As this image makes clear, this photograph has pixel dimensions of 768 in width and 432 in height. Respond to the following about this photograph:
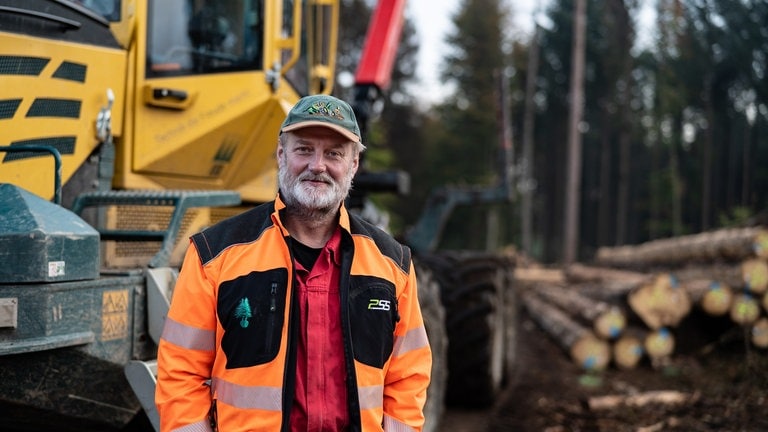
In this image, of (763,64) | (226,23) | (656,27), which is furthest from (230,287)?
(656,27)

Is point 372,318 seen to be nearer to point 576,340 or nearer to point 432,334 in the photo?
point 432,334

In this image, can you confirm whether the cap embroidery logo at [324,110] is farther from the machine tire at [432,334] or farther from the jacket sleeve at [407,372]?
the machine tire at [432,334]

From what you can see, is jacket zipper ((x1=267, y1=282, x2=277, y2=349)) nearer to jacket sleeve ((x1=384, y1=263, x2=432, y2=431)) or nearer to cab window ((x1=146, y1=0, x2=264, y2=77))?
jacket sleeve ((x1=384, y1=263, x2=432, y2=431))

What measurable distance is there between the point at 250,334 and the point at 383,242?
587mm

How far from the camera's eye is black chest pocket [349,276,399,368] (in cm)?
259

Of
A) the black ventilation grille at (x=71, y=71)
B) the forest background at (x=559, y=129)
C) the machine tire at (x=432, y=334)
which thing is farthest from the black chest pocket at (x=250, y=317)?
the forest background at (x=559, y=129)

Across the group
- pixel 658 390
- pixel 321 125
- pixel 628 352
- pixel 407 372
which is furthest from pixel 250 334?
pixel 628 352

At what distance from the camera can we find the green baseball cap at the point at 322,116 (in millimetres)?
2619

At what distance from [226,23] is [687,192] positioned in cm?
3276

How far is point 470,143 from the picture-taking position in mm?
38375

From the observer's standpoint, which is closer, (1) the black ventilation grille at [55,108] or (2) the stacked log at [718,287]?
(1) the black ventilation grille at [55,108]

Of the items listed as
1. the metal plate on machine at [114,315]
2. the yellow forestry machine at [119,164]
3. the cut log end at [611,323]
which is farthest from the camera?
the cut log end at [611,323]

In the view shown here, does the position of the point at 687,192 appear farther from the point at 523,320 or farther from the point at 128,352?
the point at 128,352

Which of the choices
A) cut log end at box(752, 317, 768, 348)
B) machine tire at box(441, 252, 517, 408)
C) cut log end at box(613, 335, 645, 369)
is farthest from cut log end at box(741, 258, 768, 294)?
machine tire at box(441, 252, 517, 408)
